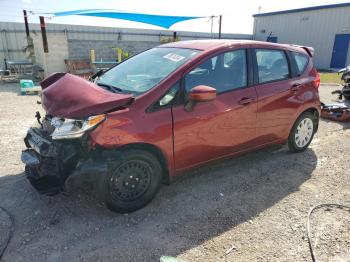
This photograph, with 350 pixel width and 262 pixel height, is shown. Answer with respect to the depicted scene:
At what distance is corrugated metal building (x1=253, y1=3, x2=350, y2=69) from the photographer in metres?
21.2

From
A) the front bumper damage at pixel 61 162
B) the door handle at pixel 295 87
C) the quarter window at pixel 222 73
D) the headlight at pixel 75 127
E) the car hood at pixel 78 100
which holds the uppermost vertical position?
the quarter window at pixel 222 73

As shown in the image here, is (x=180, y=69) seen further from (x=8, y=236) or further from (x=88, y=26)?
(x=88, y=26)

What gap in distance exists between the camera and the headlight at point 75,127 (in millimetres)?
2848

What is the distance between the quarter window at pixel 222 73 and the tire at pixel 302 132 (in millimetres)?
1396

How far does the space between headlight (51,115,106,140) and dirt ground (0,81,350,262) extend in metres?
0.91

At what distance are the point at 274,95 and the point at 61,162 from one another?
9.50 ft

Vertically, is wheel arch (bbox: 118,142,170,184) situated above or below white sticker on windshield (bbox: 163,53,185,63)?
below

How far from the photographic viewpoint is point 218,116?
142 inches

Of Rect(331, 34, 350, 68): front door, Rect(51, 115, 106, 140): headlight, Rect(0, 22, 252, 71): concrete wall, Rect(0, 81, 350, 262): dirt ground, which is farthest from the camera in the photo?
Rect(331, 34, 350, 68): front door

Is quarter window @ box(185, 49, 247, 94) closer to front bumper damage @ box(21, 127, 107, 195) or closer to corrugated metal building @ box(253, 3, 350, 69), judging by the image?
front bumper damage @ box(21, 127, 107, 195)

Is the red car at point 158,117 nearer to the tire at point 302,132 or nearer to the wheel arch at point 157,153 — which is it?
the wheel arch at point 157,153

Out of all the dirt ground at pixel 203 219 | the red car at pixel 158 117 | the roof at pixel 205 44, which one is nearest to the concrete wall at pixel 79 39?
the dirt ground at pixel 203 219

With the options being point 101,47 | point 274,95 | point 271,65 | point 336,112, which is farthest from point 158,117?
point 101,47

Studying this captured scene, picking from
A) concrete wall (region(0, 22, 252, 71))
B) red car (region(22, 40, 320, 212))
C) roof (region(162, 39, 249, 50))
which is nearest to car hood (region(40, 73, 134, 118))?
red car (region(22, 40, 320, 212))
